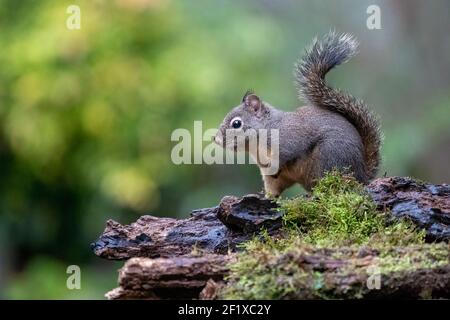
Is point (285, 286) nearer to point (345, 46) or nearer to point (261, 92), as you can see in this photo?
point (345, 46)

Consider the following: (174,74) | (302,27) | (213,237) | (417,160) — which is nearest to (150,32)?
(174,74)

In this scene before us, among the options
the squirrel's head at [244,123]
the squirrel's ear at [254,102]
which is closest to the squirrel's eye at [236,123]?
the squirrel's head at [244,123]

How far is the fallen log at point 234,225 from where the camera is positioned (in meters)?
3.38

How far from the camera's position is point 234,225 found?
345 cm

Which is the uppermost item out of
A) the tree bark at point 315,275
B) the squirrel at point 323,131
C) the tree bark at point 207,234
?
the squirrel at point 323,131

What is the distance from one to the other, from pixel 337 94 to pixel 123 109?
3.32 metres

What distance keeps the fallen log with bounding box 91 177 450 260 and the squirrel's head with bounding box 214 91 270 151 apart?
50.5 inches

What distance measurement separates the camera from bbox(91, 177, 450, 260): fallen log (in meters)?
3.38

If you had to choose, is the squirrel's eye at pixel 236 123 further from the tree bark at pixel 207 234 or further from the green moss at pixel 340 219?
the green moss at pixel 340 219

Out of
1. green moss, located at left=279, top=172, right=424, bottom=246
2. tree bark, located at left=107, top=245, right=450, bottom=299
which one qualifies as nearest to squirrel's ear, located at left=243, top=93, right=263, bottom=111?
green moss, located at left=279, top=172, right=424, bottom=246

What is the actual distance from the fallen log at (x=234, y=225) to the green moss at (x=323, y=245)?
7cm

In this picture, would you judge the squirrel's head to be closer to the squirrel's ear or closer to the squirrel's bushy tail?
the squirrel's ear

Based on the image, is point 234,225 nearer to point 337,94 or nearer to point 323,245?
point 323,245

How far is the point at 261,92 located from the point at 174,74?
86 centimetres
